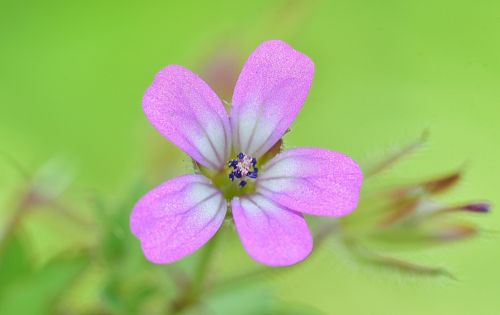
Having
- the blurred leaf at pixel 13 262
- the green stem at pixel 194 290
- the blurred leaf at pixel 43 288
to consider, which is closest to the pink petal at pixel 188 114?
the green stem at pixel 194 290

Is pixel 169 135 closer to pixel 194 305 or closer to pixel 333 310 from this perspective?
pixel 194 305

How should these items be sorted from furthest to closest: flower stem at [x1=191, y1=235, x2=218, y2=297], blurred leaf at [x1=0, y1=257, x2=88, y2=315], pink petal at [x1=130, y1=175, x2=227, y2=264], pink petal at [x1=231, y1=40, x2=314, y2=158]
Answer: blurred leaf at [x1=0, y1=257, x2=88, y2=315], flower stem at [x1=191, y1=235, x2=218, y2=297], pink petal at [x1=231, y1=40, x2=314, y2=158], pink petal at [x1=130, y1=175, x2=227, y2=264]

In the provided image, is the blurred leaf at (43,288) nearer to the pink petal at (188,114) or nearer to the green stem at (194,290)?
the green stem at (194,290)

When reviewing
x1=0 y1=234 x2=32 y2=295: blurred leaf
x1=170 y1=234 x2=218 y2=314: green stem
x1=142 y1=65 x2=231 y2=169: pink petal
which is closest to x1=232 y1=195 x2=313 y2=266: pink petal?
x1=142 y1=65 x2=231 y2=169: pink petal

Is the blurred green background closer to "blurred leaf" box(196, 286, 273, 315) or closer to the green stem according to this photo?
"blurred leaf" box(196, 286, 273, 315)

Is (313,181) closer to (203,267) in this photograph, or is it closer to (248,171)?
(248,171)

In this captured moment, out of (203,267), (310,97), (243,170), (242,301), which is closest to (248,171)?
(243,170)

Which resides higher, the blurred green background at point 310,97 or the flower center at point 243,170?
the flower center at point 243,170

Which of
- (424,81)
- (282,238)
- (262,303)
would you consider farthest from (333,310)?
(282,238)
